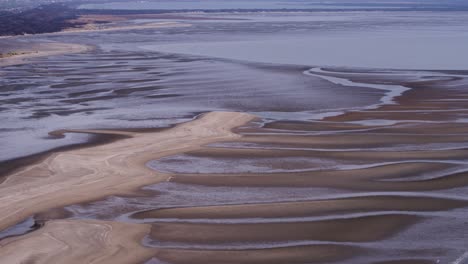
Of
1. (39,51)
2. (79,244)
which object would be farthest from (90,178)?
(39,51)

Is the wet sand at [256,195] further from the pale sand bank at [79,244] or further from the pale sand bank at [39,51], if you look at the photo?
the pale sand bank at [39,51]

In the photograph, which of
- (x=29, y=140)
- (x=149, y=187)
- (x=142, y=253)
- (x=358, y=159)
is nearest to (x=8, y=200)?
(x=149, y=187)

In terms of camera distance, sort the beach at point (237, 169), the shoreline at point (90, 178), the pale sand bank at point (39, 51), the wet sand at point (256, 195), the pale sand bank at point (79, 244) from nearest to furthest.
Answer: the pale sand bank at point (79, 244)
the wet sand at point (256, 195)
the beach at point (237, 169)
the shoreline at point (90, 178)
the pale sand bank at point (39, 51)

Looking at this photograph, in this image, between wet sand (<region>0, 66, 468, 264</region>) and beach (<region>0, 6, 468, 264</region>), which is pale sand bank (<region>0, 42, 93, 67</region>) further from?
wet sand (<region>0, 66, 468, 264</region>)

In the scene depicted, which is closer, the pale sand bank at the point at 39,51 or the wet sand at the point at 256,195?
the wet sand at the point at 256,195

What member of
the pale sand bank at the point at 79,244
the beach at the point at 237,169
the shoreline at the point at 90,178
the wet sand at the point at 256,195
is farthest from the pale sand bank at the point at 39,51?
the pale sand bank at the point at 79,244

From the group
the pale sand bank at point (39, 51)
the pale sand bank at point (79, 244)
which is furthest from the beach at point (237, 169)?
the pale sand bank at point (39, 51)

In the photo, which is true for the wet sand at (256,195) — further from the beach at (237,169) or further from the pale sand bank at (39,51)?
the pale sand bank at (39,51)

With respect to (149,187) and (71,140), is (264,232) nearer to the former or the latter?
(149,187)

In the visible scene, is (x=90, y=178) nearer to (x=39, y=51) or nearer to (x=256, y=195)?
(x=256, y=195)

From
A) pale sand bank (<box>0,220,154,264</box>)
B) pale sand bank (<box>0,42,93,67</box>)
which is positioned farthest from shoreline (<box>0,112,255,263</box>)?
pale sand bank (<box>0,42,93,67</box>)

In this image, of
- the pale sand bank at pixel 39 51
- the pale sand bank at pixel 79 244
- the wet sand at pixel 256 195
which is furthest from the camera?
the pale sand bank at pixel 39 51
